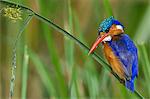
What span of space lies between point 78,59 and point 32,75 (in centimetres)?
33

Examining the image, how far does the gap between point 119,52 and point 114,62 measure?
31 mm

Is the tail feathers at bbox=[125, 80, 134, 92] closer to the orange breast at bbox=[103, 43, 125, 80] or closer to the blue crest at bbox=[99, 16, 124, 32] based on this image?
the orange breast at bbox=[103, 43, 125, 80]

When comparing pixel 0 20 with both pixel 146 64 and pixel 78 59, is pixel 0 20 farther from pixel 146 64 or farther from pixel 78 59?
pixel 146 64

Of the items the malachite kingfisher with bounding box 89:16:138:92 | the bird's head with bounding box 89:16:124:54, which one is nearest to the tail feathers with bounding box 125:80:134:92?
the malachite kingfisher with bounding box 89:16:138:92

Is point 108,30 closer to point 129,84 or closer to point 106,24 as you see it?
point 106,24

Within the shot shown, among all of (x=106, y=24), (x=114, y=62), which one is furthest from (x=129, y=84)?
(x=106, y=24)

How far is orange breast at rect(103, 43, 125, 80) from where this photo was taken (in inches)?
48.5

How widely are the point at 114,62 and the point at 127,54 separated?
0.14ft

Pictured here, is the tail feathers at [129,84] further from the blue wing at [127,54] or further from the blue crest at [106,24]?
the blue crest at [106,24]

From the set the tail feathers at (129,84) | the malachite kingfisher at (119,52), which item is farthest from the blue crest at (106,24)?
the tail feathers at (129,84)

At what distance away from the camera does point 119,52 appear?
48.9 inches

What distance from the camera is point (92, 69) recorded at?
81.7 inches

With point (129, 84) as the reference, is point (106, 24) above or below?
above

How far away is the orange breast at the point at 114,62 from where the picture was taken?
1232 millimetres
